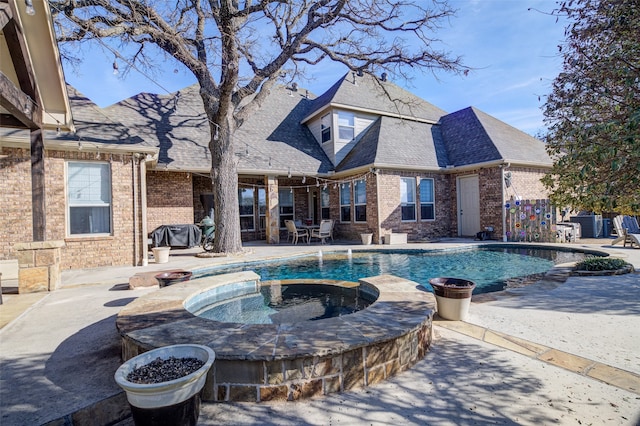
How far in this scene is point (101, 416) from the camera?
81.3 inches

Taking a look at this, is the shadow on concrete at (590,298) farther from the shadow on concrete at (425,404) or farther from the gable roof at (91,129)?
the gable roof at (91,129)

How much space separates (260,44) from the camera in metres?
10.2

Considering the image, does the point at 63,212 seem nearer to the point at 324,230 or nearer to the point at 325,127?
the point at 324,230

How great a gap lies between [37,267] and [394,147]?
11.6 m

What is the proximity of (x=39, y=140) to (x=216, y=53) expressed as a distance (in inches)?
223

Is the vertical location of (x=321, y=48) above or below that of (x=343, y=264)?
above

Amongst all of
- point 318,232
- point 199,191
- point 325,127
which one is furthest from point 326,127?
point 199,191

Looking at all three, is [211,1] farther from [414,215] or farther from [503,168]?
[503,168]

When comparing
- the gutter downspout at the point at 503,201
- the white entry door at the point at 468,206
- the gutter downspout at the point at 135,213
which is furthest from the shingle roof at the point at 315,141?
Result: the gutter downspout at the point at 135,213

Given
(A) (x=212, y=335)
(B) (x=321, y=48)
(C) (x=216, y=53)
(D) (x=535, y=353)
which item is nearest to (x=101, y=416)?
(A) (x=212, y=335)

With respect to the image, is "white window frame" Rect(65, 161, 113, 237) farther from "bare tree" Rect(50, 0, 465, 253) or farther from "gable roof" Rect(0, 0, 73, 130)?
"bare tree" Rect(50, 0, 465, 253)

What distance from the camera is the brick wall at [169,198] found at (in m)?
11.0

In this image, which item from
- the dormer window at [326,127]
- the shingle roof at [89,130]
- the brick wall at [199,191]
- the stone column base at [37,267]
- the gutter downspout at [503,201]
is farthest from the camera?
the dormer window at [326,127]

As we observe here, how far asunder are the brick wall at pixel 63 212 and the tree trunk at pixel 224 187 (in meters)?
2.25
